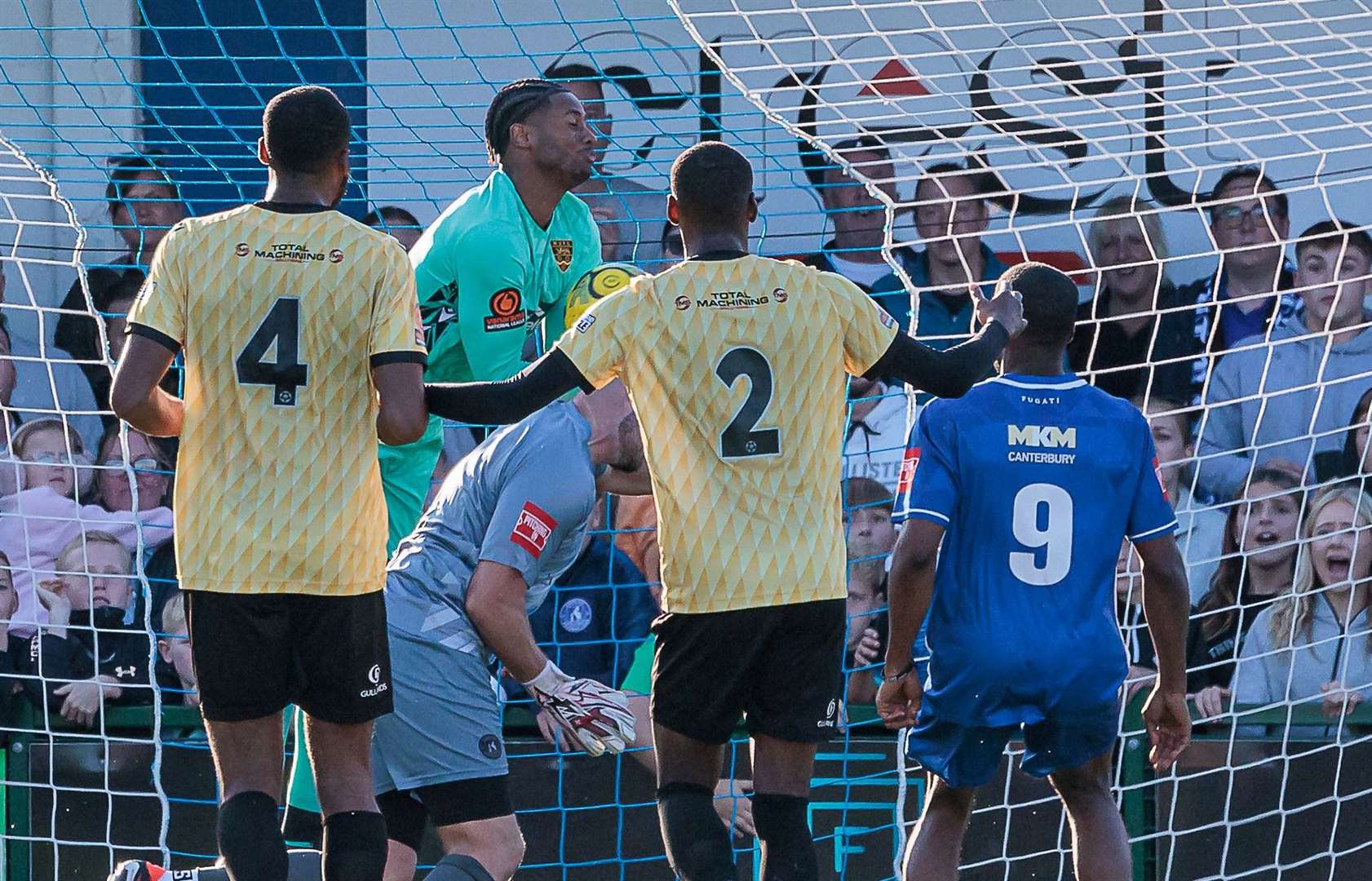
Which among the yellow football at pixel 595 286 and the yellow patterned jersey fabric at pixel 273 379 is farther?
the yellow football at pixel 595 286

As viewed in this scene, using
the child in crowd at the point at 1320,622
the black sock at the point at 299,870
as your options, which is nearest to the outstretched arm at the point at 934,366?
the black sock at the point at 299,870

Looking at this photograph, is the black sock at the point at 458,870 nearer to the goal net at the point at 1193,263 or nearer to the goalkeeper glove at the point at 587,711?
the goalkeeper glove at the point at 587,711

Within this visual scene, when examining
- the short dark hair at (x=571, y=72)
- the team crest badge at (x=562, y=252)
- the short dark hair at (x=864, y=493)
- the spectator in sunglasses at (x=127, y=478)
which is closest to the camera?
the team crest badge at (x=562, y=252)

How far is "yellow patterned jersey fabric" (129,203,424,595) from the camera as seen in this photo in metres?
3.14

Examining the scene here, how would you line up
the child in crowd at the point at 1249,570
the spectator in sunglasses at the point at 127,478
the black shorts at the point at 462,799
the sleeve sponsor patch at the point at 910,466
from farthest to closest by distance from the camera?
the spectator in sunglasses at the point at 127,478
the child in crowd at the point at 1249,570
the sleeve sponsor patch at the point at 910,466
the black shorts at the point at 462,799

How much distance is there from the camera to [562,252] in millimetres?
4219

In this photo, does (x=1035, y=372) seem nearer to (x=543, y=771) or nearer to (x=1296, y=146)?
(x=543, y=771)

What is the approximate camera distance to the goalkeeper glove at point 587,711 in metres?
3.45

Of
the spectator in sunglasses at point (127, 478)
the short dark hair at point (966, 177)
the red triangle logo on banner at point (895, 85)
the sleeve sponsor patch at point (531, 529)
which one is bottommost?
the spectator in sunglasses at point (127, 478)

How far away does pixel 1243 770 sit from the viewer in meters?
4.80

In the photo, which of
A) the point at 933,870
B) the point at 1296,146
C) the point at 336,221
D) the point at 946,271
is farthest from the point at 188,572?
the point at 1296,146

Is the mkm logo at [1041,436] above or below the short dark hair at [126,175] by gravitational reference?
above

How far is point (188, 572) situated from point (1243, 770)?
9.94ft

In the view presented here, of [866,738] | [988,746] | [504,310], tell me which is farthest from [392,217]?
[988,746]
